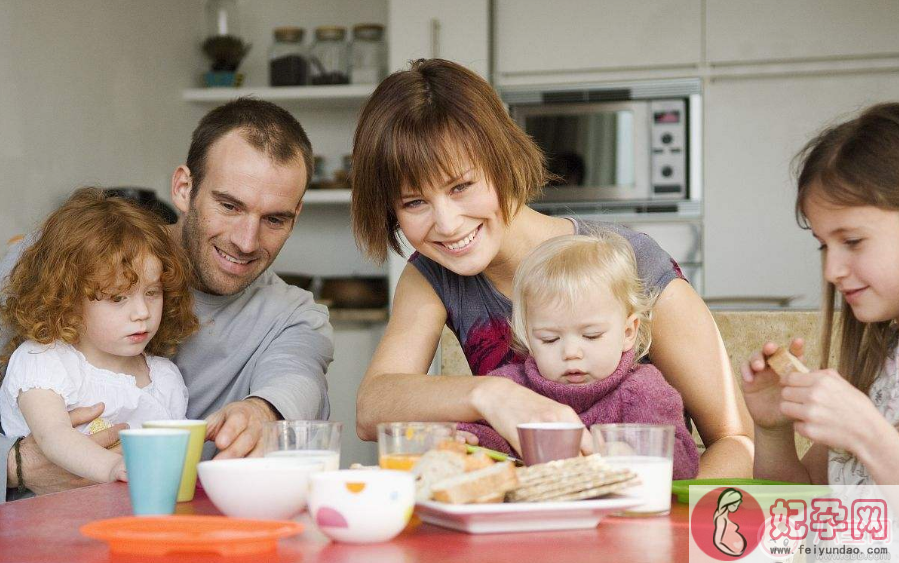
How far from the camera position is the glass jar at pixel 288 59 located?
181 inches

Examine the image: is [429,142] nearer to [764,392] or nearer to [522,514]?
[764,392]

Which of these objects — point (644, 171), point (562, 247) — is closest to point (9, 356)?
point (562, 247)

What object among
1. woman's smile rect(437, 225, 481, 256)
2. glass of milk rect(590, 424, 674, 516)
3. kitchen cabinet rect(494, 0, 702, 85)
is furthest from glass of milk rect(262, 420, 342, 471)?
kitchen cabinet rect(494, 0, 702, 85)

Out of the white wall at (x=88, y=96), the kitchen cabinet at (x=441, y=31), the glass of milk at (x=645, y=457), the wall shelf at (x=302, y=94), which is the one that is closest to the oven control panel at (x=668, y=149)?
the kitchen cabinet at (x=441, y=31)

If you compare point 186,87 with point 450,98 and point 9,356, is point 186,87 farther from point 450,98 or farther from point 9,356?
point 450,98

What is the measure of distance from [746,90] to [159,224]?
2952 millimetres

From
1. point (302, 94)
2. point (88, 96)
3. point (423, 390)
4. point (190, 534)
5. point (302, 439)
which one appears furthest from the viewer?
point (302, 94)

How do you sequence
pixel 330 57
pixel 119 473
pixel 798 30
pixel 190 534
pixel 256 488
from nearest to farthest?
pixel 190 534 < pixel 256 488 < pixel 119 473 < pixel 798 30 < pixel 330 57

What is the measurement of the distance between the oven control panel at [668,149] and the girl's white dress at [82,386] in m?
2.72

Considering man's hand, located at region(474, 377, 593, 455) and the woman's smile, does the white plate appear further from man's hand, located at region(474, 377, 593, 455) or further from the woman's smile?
the woman's smile

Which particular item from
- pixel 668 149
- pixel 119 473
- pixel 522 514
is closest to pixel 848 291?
pixel 522 514

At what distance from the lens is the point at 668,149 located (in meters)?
4.14

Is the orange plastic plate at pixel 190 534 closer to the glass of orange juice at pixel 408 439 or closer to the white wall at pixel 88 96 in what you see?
the glass of orange juice at pixel 408 439

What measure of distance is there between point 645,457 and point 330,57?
3899 mm
